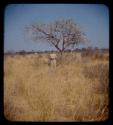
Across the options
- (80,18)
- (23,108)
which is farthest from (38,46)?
(23,108)

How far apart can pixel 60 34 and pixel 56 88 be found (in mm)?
404

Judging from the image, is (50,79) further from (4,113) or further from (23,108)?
(4,113)

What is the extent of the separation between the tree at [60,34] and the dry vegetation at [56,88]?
9cm

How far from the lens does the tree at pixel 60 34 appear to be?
1.64 meters

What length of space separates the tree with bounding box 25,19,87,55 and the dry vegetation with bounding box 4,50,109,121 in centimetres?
9

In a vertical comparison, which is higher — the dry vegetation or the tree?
the tree

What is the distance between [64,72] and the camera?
1.63m

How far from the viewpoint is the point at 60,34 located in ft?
5.43

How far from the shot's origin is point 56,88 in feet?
5.36

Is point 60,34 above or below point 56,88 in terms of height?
above

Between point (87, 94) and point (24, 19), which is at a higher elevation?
point (24, 19)

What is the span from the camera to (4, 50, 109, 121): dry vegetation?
1.62 meters

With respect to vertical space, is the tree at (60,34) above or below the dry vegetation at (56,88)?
above

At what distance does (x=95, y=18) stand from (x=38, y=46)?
48 centimetres
